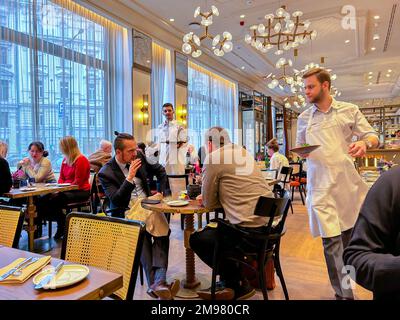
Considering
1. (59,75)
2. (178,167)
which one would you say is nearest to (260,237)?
(178,167)

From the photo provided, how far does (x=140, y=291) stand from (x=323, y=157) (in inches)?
73.9

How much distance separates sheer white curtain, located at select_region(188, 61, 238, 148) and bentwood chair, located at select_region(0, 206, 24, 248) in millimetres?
7089

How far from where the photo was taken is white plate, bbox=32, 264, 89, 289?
98 cm

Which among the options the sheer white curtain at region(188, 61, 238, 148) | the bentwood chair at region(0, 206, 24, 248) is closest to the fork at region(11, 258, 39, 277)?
the bentwood chair at region(0, 206, 24, 248)

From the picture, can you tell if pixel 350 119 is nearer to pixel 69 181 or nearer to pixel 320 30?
pixel 69 181

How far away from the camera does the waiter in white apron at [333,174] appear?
7.41 feet

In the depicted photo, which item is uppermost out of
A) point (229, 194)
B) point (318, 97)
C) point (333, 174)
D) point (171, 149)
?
point (318, 97)

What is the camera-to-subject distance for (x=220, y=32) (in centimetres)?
779

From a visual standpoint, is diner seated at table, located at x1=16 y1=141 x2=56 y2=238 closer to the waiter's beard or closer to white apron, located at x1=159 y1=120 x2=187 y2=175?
white apron, located at x1=159 y1=120 x2=187 y2=175

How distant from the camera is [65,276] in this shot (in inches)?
41.3

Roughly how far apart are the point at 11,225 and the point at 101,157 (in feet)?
12.0

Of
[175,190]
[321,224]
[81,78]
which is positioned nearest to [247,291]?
[321,224]
